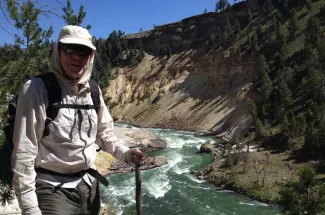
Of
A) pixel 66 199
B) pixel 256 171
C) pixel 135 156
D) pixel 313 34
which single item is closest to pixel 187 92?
pixel 313 34

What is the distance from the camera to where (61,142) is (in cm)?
307

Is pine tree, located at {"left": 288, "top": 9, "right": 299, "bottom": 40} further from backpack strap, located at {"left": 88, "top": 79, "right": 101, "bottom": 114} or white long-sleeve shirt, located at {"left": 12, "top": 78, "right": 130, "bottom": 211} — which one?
white long-sleeve shirt, located at {"left": 12, "top": 78, "right": 130, "bottom": 211}

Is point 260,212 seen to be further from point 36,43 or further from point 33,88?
Result: point 33,88

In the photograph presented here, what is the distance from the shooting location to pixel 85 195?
3.36 m

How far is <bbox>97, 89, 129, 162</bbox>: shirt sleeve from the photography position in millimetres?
3704

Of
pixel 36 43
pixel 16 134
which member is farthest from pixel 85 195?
pixel 36 43

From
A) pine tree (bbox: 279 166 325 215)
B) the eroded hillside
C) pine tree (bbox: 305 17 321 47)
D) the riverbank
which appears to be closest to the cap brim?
pine tree (bbox: 279 166 325 215)

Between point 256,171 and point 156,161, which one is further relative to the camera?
point 156,161

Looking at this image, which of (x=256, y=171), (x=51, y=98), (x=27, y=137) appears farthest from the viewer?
(x=256, y=171)

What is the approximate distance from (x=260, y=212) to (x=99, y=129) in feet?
68.9

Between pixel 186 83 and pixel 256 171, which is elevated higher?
pixel 186 83

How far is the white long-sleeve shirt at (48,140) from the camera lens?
9.21 feet

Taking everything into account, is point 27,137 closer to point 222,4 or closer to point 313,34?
point 313,34

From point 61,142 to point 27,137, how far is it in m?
0.30
